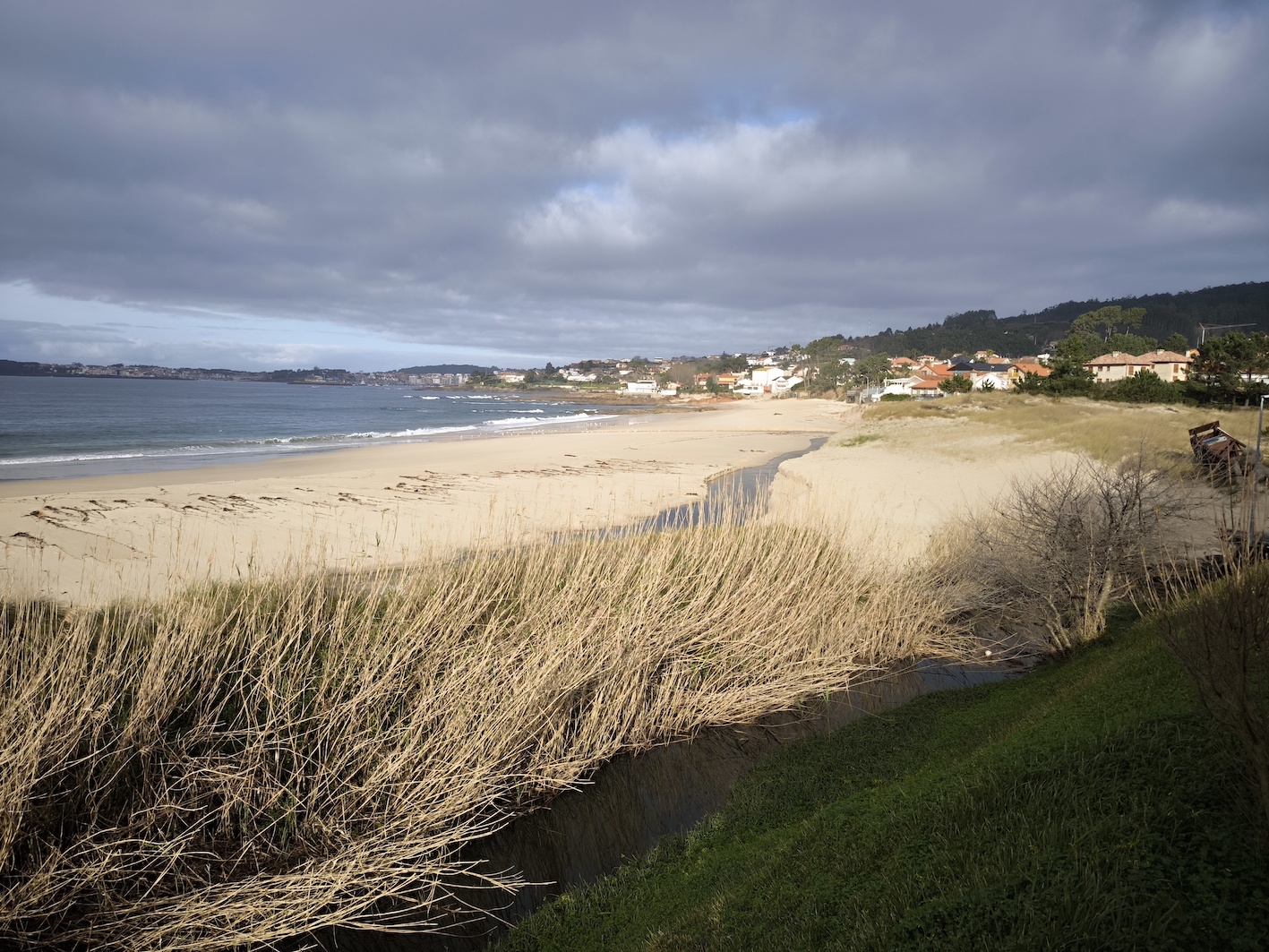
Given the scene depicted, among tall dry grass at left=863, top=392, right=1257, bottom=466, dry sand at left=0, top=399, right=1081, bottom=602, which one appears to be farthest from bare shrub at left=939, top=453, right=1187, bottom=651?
tall dry grass at left=863, top=392, right=1257, bottom=466

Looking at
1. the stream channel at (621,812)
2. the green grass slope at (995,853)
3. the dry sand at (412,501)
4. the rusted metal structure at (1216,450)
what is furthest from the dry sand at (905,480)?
the green grass slope at (995,853)

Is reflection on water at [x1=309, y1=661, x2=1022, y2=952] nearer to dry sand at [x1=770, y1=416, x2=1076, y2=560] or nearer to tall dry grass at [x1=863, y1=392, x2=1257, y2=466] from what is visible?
dry sand at [x1=770, y1=416, x2=1076, y2=560]

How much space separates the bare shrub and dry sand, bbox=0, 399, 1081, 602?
1438 mm

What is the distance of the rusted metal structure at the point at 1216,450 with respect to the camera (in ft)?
55.7

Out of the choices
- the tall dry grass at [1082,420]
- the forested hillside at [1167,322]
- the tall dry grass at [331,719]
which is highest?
A: the forested hillside at [1167,322]

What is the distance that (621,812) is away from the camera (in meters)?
7.21

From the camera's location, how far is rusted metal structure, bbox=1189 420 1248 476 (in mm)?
16969

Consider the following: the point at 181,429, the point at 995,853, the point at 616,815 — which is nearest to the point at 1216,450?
the point at 616,815

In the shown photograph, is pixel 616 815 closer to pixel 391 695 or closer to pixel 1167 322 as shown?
pixel 391 695

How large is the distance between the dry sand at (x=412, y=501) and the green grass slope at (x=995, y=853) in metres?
4.22

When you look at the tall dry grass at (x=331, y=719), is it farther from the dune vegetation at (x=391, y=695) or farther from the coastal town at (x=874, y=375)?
the coastal town at (x=874, y=375)

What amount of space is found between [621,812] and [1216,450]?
18.4m

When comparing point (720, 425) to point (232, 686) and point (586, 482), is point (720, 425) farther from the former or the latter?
point (232, 686)

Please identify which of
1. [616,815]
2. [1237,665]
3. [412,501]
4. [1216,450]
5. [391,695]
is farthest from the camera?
[412,501]
